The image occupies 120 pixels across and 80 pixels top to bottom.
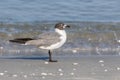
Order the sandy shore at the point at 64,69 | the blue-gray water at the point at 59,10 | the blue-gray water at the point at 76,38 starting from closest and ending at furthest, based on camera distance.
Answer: the sandy shore at the point at 64,69, the blue-gray water at the point at 76,38, the blue-gray water at the point at 59,10

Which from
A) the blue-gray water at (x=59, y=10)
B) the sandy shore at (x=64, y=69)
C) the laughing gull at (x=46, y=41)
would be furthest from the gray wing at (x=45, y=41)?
the blue-gray water at (x=59, y=10)

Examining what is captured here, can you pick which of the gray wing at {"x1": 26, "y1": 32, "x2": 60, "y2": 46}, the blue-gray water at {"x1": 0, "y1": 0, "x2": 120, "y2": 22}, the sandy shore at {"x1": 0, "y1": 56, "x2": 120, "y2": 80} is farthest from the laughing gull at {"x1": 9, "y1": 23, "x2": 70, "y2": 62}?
the blue-gray water at {"x1": 0, "y1": 0, "x2": 120, "y2": 22}

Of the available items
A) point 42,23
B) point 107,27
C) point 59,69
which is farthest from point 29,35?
A: point 59,69

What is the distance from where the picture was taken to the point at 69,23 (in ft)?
45.3

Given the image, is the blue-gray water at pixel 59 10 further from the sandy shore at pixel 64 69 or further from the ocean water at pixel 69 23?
the sandy shore at pixel 64 69

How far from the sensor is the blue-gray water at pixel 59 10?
14.3 meters

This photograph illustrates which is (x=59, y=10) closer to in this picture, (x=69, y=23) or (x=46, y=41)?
(x=69, y=23)

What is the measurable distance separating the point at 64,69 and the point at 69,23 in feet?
14.3

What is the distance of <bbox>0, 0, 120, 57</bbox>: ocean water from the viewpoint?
1132cm

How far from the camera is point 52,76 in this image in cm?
888

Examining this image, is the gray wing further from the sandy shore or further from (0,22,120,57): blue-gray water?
(0,22,120,57): blue-gray water

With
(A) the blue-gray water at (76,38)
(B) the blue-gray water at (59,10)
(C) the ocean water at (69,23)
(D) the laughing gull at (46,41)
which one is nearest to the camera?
(D) the laughing gull at (46,41)

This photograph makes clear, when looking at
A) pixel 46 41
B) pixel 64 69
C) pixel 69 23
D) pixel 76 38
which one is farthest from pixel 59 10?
pixel 64 69

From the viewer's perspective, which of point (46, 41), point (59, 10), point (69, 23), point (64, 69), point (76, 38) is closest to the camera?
point (64, 69)
